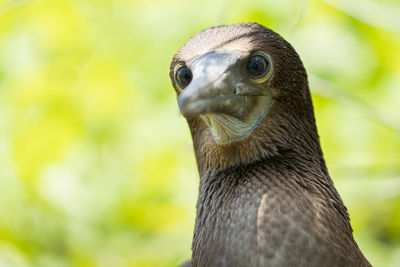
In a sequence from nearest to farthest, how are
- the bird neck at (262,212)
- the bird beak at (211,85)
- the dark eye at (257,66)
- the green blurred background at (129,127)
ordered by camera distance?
the bird beak at (211,85)
the bird neck at (262,212)
the dark eye at (257,66)
the green blurred background at (129,127)

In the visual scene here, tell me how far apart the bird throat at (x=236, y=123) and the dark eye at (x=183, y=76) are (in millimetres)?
132

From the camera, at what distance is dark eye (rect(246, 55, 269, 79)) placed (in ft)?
6.70

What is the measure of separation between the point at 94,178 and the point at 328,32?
1.95 meters

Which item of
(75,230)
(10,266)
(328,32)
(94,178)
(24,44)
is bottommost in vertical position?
(10,266)

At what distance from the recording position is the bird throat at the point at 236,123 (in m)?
2.07

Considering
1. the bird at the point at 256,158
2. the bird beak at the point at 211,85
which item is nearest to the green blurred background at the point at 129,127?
the bird at the point at 256,158

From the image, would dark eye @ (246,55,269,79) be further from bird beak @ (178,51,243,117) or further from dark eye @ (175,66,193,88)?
dark eye @ (175,66,193,88)

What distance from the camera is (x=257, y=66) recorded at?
2057 millimetres

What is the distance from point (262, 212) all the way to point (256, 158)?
0.80 feet

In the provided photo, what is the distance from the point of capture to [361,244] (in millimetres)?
4105

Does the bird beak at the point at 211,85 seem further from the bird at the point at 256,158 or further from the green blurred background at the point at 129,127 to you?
the green blurred background at the point at 129,127

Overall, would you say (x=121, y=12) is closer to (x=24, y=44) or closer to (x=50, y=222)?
(x=24, y=44)

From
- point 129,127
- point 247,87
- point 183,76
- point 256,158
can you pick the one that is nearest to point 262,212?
point 256,158

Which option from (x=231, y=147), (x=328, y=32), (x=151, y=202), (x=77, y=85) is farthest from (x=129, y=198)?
(x=231, y=147)
